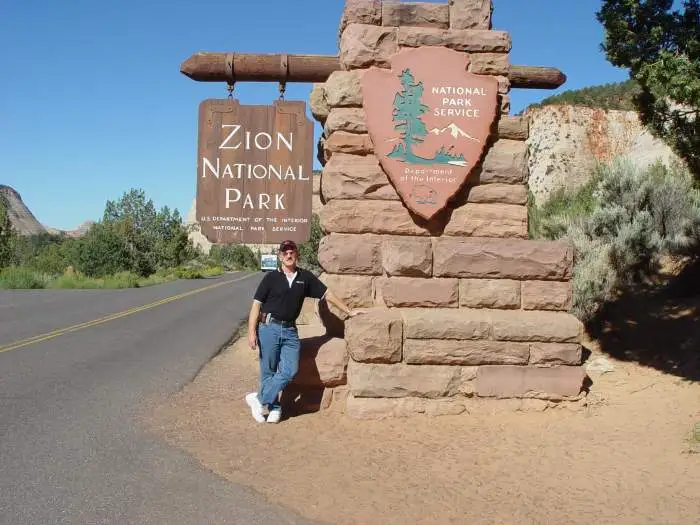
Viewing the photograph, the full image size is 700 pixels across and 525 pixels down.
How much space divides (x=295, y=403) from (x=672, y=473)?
11.5ft

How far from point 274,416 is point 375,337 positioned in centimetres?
125

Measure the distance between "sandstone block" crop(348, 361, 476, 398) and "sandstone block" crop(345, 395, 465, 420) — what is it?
2.1 inches

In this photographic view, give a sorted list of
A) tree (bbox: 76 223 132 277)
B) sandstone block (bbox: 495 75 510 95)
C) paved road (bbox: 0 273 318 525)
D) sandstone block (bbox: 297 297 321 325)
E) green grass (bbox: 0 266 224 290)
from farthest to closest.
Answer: tree (bbox: 76 223 132 277), green grass (bbox: 0 266 224 290), sandstone block (bbox: 297 297 321 325), sandstone block (bbox: 495 75 510 95), paved road (bbox: 0 273 318 525)

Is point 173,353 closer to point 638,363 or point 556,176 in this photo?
point 638,363

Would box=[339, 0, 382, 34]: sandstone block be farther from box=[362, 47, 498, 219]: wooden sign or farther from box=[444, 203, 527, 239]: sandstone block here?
box=[444, 203, 527, 239]: sandstone block

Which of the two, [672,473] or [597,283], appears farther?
[597,283]

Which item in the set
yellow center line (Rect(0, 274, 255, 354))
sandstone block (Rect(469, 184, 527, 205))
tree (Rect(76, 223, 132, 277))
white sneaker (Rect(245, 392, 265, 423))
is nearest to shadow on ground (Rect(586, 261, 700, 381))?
sandstone block (Rect(469, 184, 527, 205))

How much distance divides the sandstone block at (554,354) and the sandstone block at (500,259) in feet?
2.29

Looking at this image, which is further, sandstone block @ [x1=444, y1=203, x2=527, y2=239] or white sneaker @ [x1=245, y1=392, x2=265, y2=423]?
sandstone block @ [x1=444, y1=203, x2=527, y2=239]

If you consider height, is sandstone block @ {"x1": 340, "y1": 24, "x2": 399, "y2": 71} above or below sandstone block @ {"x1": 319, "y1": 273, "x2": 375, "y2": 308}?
above

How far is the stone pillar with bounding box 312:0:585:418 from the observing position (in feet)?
20.1

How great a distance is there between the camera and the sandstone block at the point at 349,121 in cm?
644

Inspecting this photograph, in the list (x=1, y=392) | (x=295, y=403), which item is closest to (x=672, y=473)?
(x=295, y=403)

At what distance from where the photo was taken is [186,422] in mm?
6250
